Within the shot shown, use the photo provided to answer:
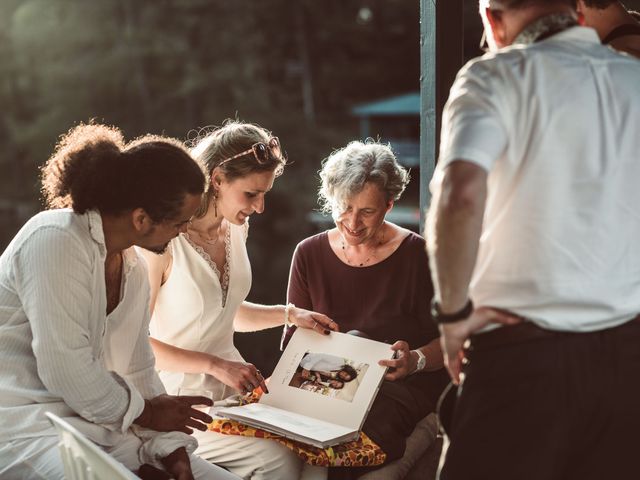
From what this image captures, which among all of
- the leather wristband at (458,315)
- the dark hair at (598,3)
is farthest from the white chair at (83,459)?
the dark hair at (598,3)

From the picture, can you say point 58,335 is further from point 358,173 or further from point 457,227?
point 358,173

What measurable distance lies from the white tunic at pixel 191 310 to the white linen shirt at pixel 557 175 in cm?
134

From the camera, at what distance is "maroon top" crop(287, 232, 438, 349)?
2871mm

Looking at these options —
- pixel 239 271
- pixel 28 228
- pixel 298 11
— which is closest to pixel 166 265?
pixel 239 271

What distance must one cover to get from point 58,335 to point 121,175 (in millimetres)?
412

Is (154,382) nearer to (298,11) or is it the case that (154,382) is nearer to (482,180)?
(482,180)

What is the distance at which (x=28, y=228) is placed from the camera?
83.5 inches

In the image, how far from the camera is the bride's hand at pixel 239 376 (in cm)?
265

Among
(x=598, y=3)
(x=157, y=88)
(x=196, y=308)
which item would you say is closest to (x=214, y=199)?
(x=196, y=308)

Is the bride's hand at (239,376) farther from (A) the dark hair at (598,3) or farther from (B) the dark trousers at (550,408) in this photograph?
(A) the dark hair at (598,3)

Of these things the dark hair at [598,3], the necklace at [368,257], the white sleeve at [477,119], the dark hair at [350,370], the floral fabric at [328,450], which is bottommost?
the floral fabric at [328,450]

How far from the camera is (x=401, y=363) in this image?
8.51 ft

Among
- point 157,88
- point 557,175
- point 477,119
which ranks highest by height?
point 477,119

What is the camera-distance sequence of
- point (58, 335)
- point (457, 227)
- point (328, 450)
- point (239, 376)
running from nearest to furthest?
1. point (457, 227)
2. point (58, 335)
3. point (328, 450)
4. point (239, 376)
